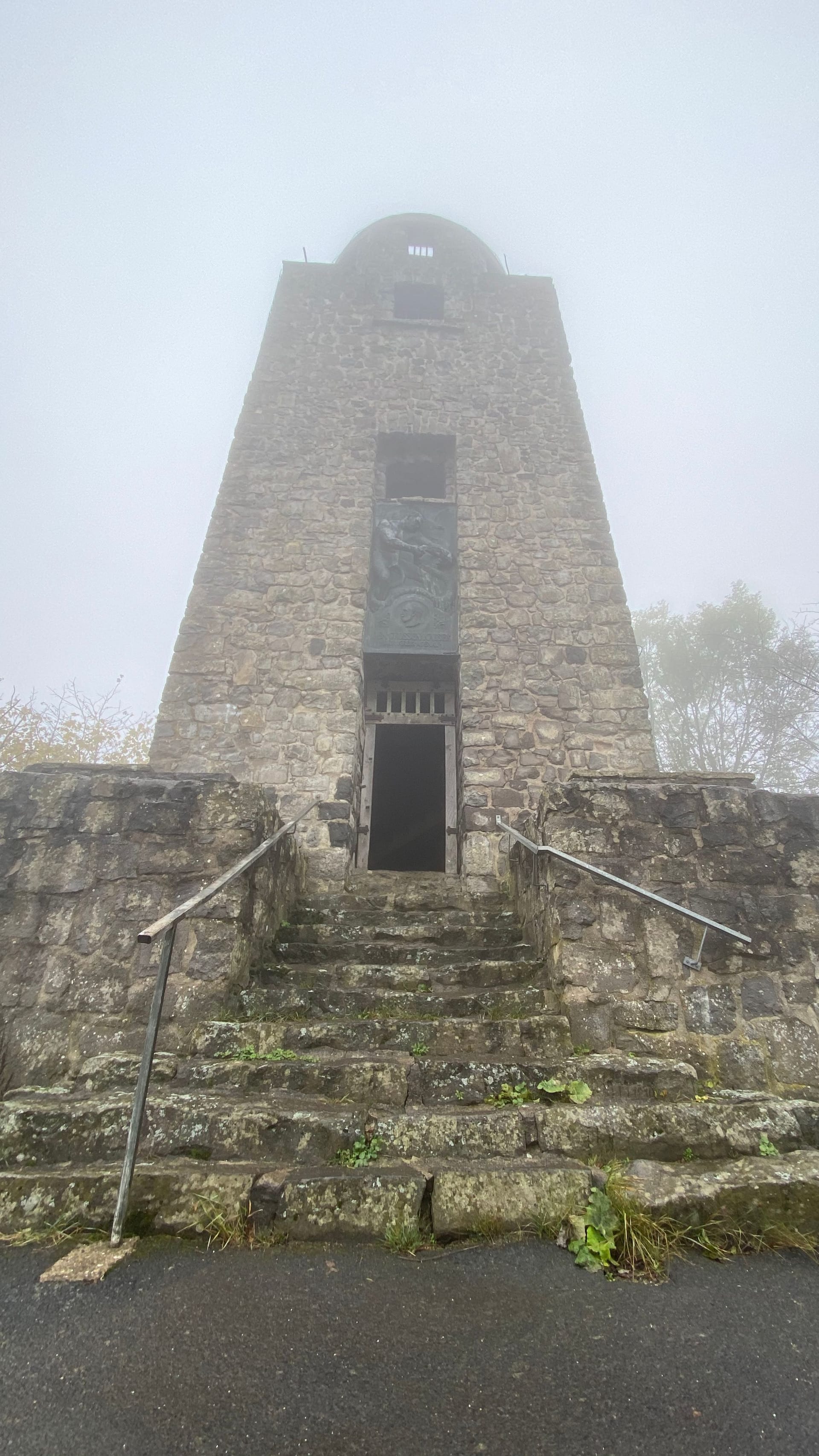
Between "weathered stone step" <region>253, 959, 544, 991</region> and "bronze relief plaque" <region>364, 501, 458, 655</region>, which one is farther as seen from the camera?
"bronze relief plaque" <region>364, 501, 458, 655</region>

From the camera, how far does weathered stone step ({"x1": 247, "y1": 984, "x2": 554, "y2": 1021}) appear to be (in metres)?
3.13

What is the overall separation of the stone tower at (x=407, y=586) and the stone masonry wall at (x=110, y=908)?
2.56 metres

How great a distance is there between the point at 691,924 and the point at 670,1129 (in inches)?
40.6

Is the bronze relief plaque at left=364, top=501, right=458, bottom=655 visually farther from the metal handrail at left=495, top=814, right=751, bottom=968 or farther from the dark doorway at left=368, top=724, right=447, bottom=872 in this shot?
the metal handrail at left=495, top=814, right=751, bottom=968

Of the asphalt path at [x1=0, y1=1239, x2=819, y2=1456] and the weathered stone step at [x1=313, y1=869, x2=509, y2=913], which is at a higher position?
the weathered stone step at [x1=313, y1=869, x2=509, y2=913]

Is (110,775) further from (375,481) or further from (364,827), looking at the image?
(375,481)

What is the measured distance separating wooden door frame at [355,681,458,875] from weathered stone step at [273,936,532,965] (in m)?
2.57

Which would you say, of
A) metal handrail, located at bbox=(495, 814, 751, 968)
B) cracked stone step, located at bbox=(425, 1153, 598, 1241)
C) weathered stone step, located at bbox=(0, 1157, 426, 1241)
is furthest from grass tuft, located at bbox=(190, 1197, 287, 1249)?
metal handrail, located at bbox=(495, 814, 751, 968)

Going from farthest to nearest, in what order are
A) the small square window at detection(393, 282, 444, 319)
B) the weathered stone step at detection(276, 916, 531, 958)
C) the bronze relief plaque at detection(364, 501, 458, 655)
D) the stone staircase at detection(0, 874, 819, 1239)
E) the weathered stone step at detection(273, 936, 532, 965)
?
Result: 1. the small square window at detection(393, 282, 444, 319)
2. the bronze relief plaque at detection(364, 501, 458, 655)
3. the weathered stone step at detection(276, 916, 531, 958)
4. the weathered stone step at detection(273, 936, 532, 965)
5. the stone staircase at detection(0, 874, 819, 1239)

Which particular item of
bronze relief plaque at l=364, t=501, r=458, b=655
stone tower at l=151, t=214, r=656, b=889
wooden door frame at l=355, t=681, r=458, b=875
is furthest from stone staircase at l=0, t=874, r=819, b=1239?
bronze relief plaque at l=364, t=501, r=458, b=655

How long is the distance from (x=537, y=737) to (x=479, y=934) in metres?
3.04

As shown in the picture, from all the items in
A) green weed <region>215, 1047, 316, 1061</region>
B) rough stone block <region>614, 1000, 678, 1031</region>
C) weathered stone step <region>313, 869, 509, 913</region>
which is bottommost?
green weed <region>215, 1047, 316, 1061</region>

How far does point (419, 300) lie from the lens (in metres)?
10.6

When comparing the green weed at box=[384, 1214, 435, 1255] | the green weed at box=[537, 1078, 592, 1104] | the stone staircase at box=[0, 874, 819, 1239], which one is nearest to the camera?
the green weed at box=[384, 1214, 435, 1255]
